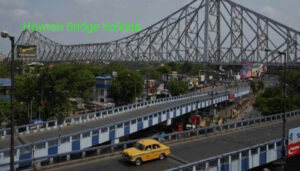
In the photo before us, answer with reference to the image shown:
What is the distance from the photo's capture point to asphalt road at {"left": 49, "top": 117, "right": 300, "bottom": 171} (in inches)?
564

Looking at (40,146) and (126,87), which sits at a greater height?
(126,87)

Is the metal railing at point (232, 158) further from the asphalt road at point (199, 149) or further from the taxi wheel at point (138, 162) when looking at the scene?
the taxi wheel at point (138, 162)

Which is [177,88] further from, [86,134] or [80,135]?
[80,135]

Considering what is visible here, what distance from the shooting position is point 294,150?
17562 millimetres

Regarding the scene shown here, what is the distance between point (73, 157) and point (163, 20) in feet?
353

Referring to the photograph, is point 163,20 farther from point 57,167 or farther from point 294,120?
point 57,167

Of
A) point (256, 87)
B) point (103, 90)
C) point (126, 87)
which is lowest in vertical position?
point (256, 87)

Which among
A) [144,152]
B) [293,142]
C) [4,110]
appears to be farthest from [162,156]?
[4,110]

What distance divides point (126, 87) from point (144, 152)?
32816 mm

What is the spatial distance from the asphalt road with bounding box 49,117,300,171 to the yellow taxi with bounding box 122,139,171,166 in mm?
278

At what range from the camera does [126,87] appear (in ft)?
156

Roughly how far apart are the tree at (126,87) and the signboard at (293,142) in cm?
3097

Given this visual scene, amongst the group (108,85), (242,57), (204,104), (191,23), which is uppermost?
(191,23)

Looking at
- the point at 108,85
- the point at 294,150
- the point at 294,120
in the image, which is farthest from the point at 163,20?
the point at 294,150
